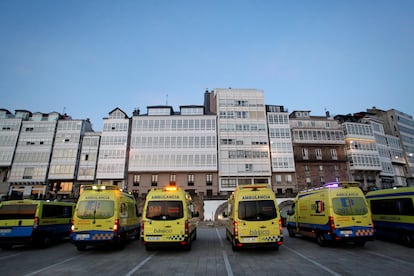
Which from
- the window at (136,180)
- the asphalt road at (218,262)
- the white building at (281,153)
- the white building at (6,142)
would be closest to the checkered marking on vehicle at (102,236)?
the asphalt road at (218,262)

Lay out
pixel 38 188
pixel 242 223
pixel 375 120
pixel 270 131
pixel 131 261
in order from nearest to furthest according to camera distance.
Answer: pixel 131 261
pixel 242 223
pixel 38 188
pixel 270 131
pixel 375 120

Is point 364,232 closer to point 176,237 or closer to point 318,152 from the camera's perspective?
point 176,237

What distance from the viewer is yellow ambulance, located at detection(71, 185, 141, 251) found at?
9950mm

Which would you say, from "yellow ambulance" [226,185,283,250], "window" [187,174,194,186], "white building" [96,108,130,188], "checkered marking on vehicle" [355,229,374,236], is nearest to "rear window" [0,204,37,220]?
"yellow ambulance" [226,185,283,250]

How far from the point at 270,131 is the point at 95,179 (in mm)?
34851

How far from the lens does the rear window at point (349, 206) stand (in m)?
10.2

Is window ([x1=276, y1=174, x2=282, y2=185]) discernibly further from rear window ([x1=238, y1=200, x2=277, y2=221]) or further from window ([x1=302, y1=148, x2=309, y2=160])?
rear window ([x1=238, y1=200, x2=277, y2=221])

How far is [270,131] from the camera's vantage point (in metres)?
42.9

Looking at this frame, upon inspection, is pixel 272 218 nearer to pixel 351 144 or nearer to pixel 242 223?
pixel 242 223

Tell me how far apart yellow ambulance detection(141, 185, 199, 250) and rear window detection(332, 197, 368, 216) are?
716 centimetres

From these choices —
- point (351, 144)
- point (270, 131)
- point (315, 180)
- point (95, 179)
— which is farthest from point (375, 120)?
point (95, 179)

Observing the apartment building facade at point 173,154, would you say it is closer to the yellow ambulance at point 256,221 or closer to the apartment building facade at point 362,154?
the apartment building facade at point 362,154

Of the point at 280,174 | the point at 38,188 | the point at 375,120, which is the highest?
the point at 375,120

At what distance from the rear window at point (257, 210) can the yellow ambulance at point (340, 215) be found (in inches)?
125
